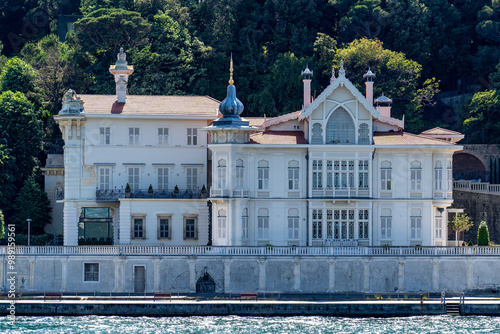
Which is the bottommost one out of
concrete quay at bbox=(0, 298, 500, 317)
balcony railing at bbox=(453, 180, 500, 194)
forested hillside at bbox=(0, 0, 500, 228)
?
concrete quay at bbox=(0, 298, 500, 317)

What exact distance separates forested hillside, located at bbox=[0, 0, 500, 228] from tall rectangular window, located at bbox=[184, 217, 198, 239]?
18132 millimetres

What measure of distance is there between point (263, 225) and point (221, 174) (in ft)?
12.7

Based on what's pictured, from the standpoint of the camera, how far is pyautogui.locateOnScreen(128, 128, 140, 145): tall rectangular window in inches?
3088

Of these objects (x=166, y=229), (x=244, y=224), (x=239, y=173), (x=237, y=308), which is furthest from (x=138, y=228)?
(x=237, y=308)

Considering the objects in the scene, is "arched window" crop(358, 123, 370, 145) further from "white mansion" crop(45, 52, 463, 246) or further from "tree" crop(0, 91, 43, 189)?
"tree" crop(0, 91, 43, 189)

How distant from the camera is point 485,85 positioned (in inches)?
4053

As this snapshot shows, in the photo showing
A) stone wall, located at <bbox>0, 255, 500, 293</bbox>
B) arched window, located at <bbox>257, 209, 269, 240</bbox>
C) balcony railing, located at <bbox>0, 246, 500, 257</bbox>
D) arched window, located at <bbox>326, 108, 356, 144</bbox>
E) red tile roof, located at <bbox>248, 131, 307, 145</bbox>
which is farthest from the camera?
arched window, located at <bbox>326, 108, 356, 144</bbox>

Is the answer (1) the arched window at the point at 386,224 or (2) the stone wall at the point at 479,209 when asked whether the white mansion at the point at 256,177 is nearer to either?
(1) the arched window at the point at 386,224

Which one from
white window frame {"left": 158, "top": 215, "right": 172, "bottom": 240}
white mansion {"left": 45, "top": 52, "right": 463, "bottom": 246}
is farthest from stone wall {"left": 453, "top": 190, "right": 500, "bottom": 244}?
white window frame {"left": 158, "top": 215, "right": 172, "bottom": 240}

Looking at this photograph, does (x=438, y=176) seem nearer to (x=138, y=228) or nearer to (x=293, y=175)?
(x=293, y=175)

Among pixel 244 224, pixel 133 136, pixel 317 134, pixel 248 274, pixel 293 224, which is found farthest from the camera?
pixel 133 136

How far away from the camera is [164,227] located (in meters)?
77.4

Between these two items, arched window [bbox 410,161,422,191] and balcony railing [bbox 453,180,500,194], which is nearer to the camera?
arched window [bbox 410,161,422,191]

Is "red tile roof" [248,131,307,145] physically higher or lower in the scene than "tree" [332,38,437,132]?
lower
